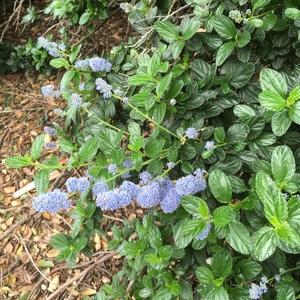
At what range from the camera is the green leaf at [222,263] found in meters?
1.14

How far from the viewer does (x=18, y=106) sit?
3.14 metres

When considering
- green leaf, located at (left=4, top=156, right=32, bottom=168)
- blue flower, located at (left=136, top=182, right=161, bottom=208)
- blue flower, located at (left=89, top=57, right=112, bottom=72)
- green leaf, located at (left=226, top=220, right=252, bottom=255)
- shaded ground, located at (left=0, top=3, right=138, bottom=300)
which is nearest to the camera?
green leaf, located at (left=226, top=220, right=252, bottom=255)

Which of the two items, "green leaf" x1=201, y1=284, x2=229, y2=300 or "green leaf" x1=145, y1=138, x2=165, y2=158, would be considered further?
"green leaf" x1=145, y1=138, x2=165, y2=158

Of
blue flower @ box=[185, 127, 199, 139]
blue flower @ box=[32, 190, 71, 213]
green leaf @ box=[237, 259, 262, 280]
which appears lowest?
green leaf @ box=[237, 259, 262, 280]

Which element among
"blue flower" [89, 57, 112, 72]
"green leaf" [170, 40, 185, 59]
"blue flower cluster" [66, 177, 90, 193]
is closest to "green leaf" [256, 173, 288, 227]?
"blue flower cluster" [66, 177, 90, 193]

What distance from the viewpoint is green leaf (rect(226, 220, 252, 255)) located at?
1.00 metres

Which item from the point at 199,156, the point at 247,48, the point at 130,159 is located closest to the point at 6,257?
the point at 130,159

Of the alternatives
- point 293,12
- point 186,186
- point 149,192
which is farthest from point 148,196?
point 293,12

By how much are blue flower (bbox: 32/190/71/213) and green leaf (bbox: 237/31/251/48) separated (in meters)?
0.79

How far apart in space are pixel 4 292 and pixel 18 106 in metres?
1.52

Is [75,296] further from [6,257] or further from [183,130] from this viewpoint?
[183,130]

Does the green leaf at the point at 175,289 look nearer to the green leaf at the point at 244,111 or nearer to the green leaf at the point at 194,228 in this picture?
the green leaf at the point at 194,228

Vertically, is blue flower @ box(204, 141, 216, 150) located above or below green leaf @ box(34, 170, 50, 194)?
above

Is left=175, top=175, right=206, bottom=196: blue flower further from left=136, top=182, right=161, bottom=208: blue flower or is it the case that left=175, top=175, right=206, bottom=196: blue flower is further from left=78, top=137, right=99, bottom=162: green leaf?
left=78, top=137, right=99, bottom=162: green leaf
